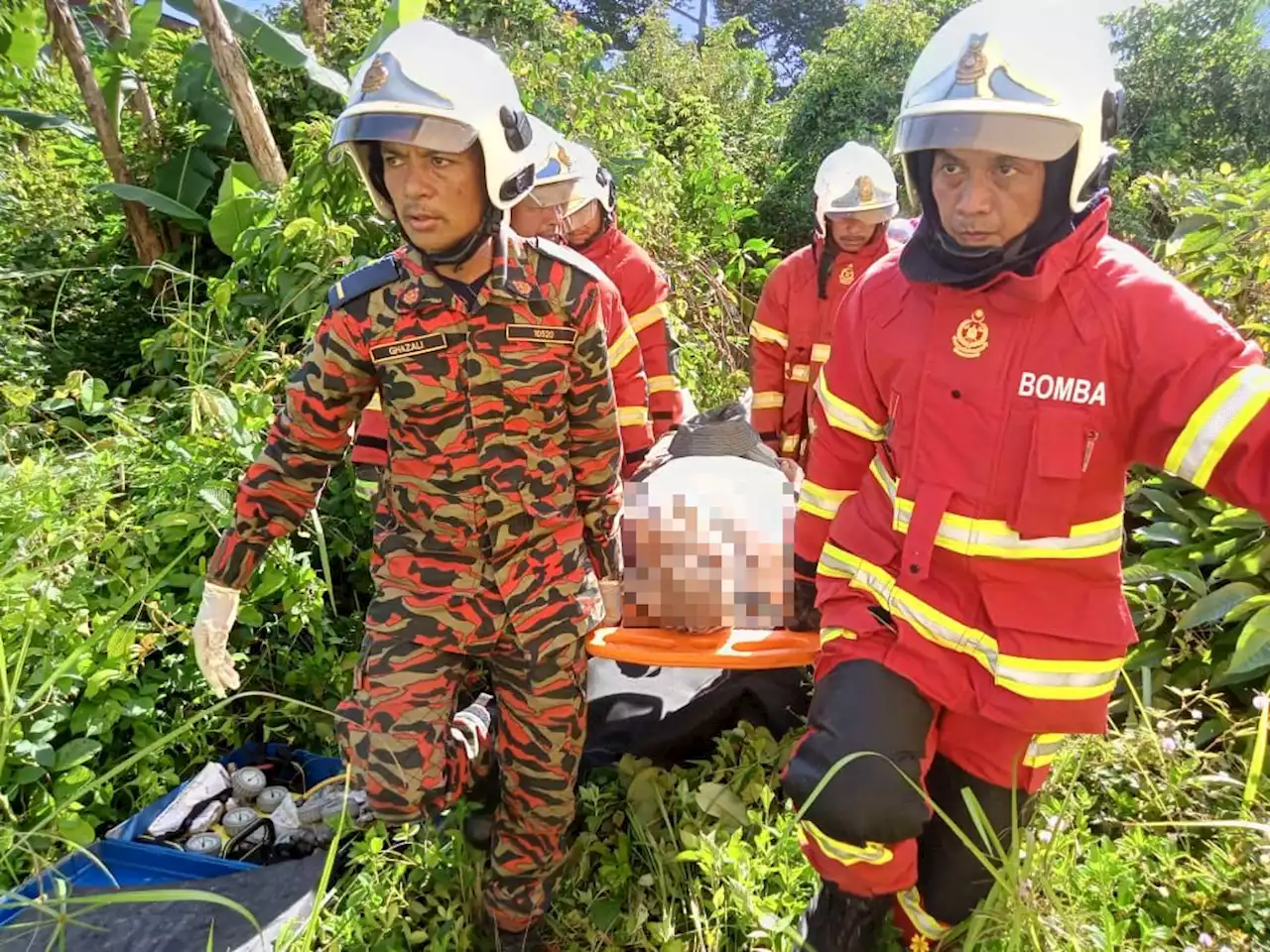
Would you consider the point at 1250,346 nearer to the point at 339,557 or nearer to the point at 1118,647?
the point at 1118,647

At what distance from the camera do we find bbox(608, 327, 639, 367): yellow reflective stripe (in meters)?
2.93

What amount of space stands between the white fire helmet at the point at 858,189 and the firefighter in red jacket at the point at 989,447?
230 cm

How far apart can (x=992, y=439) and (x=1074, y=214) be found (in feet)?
1.60

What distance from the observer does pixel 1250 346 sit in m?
1.64

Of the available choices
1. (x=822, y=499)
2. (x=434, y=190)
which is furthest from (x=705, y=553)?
(x=434, y=190)

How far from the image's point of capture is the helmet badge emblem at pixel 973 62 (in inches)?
68.7

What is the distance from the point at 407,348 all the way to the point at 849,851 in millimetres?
1571

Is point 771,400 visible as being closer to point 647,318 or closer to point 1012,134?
point 647,318

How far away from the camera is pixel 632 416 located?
10.3 ft

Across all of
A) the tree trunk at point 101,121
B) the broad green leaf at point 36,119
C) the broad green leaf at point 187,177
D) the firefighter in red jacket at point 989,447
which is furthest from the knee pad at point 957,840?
the broad green leaf at point 36,119

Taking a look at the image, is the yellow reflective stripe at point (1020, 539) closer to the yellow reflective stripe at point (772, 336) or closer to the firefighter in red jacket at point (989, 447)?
the firefighter in red jacket at point (989, 447)

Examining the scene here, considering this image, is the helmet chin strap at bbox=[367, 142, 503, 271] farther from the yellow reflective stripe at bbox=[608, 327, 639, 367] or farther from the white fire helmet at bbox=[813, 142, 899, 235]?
the white fire helmet at bbox=[813, 142, 899, 235]

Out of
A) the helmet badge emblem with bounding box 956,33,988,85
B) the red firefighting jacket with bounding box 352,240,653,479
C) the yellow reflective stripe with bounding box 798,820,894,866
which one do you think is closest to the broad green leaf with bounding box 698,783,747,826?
Answer: the yellow reflective stripe with bounding box 798,820,894,866

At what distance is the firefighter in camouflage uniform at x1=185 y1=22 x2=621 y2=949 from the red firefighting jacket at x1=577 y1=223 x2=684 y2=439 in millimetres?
1698
